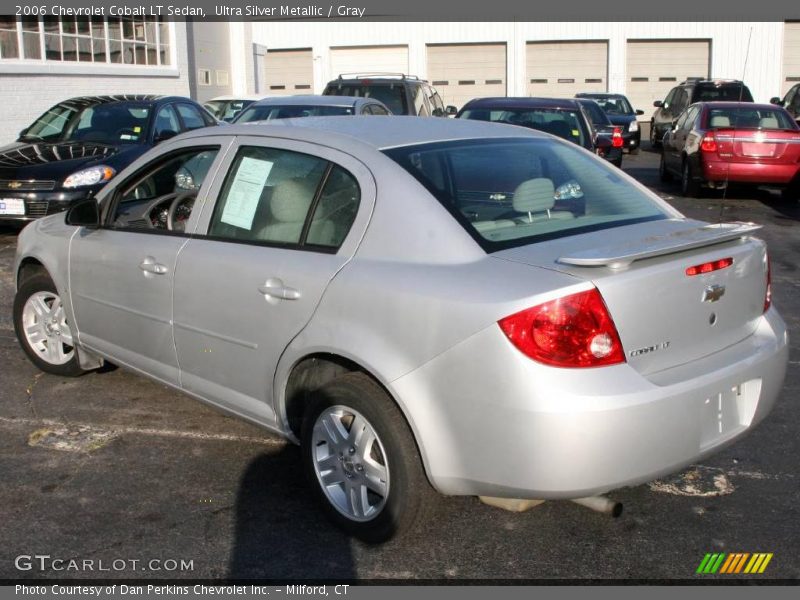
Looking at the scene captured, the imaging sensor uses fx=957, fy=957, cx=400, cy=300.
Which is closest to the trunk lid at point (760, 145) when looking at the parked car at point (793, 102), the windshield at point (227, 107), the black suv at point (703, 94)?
the parked car at point (793, 102)

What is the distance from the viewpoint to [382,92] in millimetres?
15281

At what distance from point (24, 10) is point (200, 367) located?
581 inches

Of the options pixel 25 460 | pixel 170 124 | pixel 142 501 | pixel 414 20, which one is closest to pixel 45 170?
pixel 170 124

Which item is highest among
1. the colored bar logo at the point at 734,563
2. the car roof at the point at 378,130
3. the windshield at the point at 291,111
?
the windshield at the point at 291,111

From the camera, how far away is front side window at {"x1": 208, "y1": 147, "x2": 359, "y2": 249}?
154 inches

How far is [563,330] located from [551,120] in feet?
27.1

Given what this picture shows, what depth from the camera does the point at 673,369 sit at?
3420 mm

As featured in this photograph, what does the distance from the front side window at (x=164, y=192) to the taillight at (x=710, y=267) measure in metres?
2.39

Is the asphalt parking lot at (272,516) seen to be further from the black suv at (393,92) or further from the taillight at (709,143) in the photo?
the black suv at (393,92)

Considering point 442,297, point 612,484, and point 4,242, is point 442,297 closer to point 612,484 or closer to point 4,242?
point 612,484

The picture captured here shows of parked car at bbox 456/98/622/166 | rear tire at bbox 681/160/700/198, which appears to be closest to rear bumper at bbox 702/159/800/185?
rear tire at bbox 681/160/700/198

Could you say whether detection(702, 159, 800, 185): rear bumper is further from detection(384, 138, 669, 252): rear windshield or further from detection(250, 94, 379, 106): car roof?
detection(384, 138, 669, 252): rear windshield

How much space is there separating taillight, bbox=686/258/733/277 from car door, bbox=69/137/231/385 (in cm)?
220

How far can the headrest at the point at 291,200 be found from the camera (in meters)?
4.06
